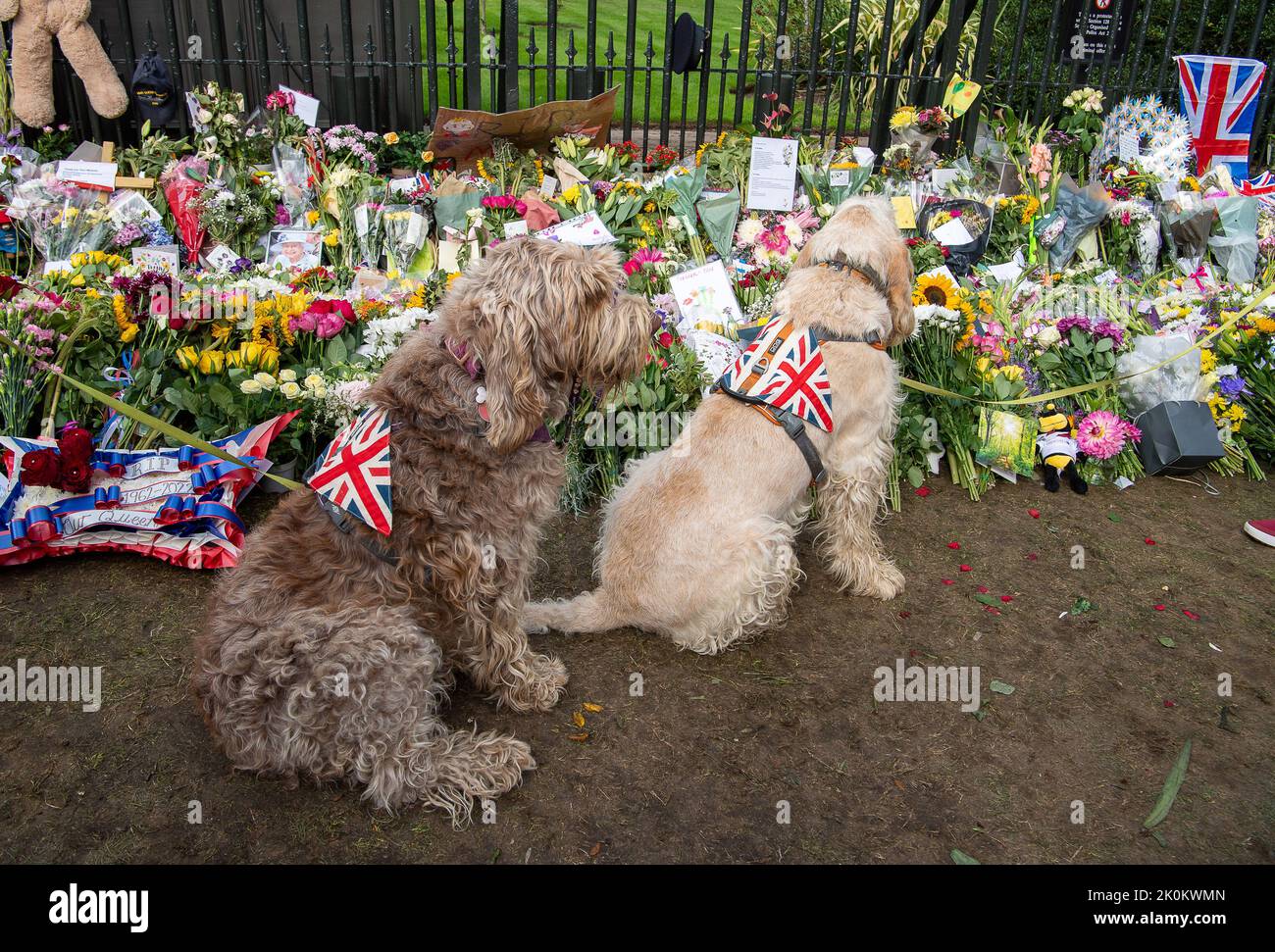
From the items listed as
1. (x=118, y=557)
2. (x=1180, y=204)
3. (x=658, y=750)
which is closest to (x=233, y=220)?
(x=118, y=557)

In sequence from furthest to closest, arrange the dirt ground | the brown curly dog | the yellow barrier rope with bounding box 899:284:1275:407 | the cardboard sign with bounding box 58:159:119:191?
the cardboard sign with bounding box 58:159:119:191 → the yellow barrier rope with bounding box 899:284:1275:407 → the dirt ground → the brown curly dog

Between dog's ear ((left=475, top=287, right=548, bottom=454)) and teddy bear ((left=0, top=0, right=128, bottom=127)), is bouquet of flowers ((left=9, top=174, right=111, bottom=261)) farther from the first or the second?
dog's ear ((left=475, top=287, right=548, bottom=454))

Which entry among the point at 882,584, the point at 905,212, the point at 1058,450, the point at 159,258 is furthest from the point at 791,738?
the point at 159,258

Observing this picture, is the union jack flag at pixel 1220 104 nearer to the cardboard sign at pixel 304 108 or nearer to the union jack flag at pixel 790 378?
the union jack flag at pixel 790 378

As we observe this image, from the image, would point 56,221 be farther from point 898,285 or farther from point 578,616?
point 898,285

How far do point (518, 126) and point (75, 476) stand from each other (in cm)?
418

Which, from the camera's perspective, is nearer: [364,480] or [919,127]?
[364,480]

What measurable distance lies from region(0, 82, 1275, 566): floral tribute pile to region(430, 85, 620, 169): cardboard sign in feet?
0.58

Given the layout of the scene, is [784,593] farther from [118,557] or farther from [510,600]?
[118,557]

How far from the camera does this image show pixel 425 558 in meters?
2.62

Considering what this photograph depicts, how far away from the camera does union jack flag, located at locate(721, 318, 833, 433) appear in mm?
3365

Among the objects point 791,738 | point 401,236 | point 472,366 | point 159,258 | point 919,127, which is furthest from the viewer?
point 919,127

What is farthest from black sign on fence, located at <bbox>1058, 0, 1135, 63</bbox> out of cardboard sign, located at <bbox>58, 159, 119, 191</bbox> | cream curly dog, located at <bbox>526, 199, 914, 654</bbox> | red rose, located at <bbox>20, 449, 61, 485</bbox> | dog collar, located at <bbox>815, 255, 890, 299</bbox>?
red rose, located at <bbox>20, 449, 61, 485</bbox>

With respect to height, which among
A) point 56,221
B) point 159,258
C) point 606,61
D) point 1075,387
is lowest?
point 1075,387
